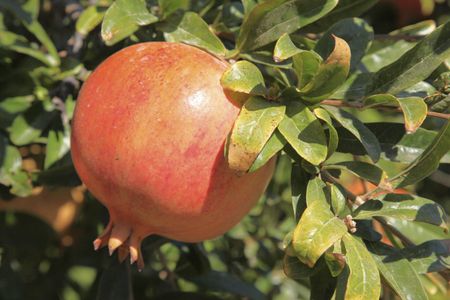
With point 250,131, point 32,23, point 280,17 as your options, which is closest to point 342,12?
point 280,17

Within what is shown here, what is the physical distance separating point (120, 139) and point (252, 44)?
0.28m

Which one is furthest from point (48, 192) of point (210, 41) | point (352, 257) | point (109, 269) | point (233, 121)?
point (352, 257)

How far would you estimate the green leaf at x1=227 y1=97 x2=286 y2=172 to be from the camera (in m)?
0.90

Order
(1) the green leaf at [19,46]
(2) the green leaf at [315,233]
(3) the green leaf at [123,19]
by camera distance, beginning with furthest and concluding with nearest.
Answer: (1) the green leaf at [19,46]
(3) the green leaf at [123,19]
(2) the green leaf at [315,233]

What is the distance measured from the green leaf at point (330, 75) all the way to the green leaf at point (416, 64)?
0.10 meters

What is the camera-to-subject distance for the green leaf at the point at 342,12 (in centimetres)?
117

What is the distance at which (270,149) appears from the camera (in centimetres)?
94

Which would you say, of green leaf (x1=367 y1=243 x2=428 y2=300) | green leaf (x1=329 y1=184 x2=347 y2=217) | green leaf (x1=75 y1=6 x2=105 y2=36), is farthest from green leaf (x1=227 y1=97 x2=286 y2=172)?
green leaf (x1=75 y1=6 x2=105 y2=36)

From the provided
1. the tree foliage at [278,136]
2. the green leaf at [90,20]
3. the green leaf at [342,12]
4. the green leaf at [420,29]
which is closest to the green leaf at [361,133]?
the tree foliage at [278,136]

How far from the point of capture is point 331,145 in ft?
3.13

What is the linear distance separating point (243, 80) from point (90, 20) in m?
0.43

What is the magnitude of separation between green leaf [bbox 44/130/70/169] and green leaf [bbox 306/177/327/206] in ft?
1.75

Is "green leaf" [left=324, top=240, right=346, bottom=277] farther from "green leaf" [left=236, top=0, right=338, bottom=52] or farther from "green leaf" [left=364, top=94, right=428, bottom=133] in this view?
"green leaf" [left=236, top=0, right=338, bottom=52]

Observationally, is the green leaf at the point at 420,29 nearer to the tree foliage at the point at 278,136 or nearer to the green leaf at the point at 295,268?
the tree foliage at the point at 278,136
